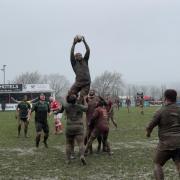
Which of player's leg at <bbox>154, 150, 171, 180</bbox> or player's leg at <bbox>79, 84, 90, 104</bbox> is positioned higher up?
player's leg at <bbox>79, 84, 90, 104</bbox>

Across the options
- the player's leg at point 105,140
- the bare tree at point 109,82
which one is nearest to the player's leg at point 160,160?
the player's leg at point 105,140

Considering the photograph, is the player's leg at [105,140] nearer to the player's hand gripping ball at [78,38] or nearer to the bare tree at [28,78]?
the player's hand gripping ball at [78,38]

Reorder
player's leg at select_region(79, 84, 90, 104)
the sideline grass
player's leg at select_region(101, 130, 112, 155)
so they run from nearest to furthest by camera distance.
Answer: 1. the sideline grass
2. player's leg at select_region(79, 84, 90, 104)
3. player's leg at select_region(101, 130, 112, 155)

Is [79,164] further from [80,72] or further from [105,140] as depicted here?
[80,72]

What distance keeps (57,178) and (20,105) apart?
11449 mm

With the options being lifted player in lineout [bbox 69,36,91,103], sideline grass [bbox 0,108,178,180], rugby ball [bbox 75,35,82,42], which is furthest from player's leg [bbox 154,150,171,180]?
rugby ball [bbox 75,35,82,42]

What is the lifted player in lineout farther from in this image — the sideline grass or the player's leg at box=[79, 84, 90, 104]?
the sideline grass

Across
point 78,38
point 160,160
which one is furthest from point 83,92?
point 160,160

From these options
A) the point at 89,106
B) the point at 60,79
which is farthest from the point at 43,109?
the point at 60,79

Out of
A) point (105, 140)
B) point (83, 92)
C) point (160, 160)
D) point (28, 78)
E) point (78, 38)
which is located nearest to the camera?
point (160, 160)

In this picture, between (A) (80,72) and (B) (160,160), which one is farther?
(A) (80,72)

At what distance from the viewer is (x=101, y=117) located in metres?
13.3

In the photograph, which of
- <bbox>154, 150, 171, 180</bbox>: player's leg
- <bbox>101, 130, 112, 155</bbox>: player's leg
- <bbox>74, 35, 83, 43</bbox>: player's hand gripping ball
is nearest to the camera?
<bbox>154, 150, 171, 180</bbox>: player's leg

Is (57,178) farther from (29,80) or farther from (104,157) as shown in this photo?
(29,80)
